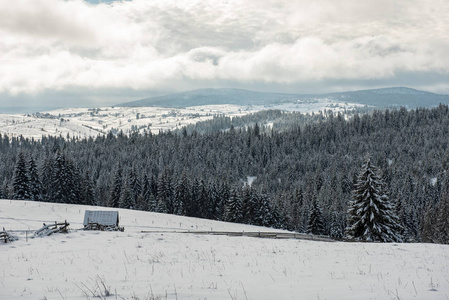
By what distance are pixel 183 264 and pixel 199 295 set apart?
5.93 meters

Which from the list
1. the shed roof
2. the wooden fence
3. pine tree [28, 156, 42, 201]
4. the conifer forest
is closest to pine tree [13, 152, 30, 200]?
the conifer forest

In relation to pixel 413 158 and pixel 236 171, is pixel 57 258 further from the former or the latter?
pixel 413 158

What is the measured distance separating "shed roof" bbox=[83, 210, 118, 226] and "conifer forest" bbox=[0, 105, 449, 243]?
28146 mm

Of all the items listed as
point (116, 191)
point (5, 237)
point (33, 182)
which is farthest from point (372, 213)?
point (116, 191)

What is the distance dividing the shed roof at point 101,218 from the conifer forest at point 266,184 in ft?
92.3

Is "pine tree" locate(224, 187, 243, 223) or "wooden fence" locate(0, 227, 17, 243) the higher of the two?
"wooden fence" locate(0, 227, 17, 243)

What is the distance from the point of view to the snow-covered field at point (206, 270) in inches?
375

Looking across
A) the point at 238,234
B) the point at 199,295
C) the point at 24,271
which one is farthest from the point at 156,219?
the point at 199,295

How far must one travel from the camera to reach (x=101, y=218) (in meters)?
32.0

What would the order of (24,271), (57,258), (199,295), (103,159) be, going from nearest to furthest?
(199,295), (24,271), (57,258), (103,159)

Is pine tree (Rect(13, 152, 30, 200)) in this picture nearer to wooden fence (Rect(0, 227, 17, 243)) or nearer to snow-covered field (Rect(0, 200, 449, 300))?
snow-covered field (Rect(0, 200, 449, 300))

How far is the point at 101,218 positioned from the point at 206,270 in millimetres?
22469

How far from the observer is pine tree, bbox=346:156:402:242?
35.6 meters

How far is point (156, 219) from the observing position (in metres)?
46.2
